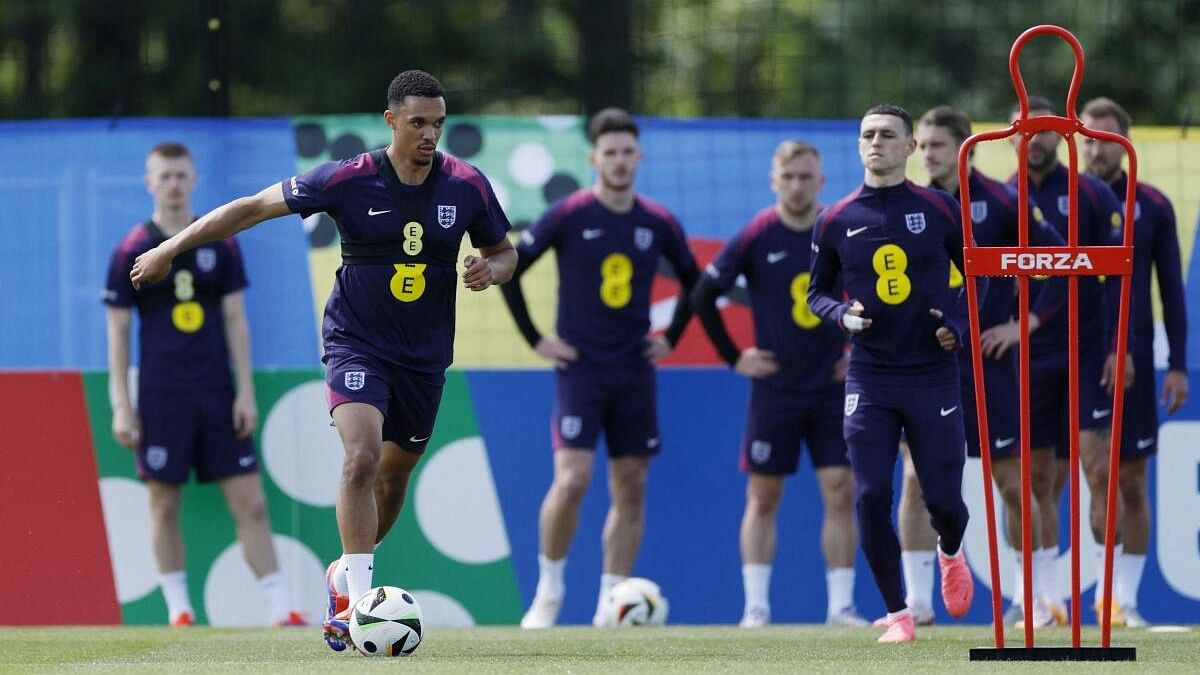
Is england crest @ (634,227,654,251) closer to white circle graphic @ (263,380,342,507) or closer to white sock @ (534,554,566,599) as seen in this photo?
white sock @ (534,554,566,599)

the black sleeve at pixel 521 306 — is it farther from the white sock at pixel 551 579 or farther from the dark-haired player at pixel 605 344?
the white sock at pixel 551 579

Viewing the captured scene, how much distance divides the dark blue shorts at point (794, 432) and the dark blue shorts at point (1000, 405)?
3.00ft

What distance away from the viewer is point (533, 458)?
11.1m

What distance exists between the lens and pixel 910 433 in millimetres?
7965

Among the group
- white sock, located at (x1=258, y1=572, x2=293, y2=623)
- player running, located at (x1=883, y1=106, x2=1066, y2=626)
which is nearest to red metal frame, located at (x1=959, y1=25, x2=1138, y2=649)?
player running, located at (x1=883, y1=106, x2=1066, y2=626)

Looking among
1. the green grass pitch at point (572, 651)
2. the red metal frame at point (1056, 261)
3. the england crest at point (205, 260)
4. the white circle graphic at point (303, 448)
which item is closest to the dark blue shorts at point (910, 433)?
the green grass pitch at point (572, 651)

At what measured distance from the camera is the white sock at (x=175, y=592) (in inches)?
420

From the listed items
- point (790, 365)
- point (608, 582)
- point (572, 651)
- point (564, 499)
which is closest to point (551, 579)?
point (608, 582)

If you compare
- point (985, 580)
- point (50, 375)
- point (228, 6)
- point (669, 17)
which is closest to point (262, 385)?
point (50, 375)

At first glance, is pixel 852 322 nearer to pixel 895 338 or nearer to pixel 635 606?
pixel 895 338

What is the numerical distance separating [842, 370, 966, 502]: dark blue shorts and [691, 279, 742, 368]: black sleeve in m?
2.44

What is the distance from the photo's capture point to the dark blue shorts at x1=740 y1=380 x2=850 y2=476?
33.7ft

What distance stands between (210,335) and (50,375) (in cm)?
107

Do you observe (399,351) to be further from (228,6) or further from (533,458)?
(228,6)
